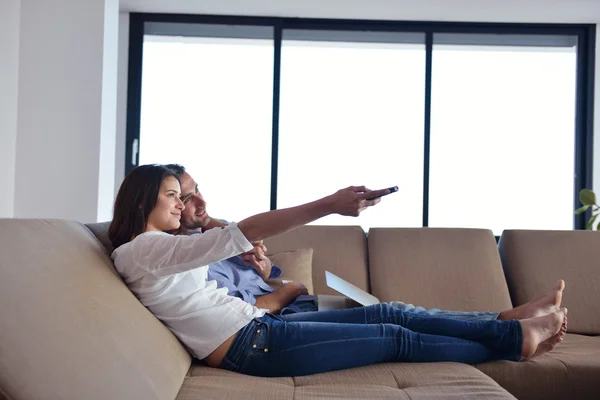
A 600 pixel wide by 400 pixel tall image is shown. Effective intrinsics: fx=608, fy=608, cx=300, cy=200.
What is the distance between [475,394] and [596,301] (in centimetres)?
130

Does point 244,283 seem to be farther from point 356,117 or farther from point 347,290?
point 356,117

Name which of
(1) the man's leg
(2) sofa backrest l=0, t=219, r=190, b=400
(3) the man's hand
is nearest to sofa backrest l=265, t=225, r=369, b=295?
(3) the man's hand

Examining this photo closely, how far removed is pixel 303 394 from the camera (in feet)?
4.63

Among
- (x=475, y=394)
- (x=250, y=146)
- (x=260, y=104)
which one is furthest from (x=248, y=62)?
(x=475, y=394)

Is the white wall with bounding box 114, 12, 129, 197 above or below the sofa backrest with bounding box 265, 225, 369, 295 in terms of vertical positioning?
above

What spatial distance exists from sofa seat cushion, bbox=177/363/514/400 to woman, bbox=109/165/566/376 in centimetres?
5

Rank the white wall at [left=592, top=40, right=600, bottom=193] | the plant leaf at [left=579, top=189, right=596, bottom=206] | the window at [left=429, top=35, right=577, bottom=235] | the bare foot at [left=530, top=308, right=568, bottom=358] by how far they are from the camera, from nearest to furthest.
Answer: the bare foot at [left=530, top=308, right=568, bottom=358], the plant leaf at [left=579, top=189, right=596, bottom=206], the white wall at [left=592, top=40, right=600, bottom=193], the window at [left=429, top=35, right=577, bottom=235]

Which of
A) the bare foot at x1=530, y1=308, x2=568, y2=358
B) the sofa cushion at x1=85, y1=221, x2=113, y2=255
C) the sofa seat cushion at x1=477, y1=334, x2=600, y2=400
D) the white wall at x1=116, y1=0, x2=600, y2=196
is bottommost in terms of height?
the sofa seat cushion at x1=477, y1=334, x2=600, y2=400

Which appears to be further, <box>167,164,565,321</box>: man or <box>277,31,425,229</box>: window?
<box>277,31,425,229</box>: window

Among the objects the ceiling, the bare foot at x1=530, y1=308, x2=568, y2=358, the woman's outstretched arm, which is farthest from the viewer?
the ceiling

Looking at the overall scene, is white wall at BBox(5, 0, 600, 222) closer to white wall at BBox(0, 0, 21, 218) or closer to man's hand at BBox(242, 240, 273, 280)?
white wall at BBox(0, 0, 21, 218)

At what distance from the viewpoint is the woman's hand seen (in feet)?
4.36

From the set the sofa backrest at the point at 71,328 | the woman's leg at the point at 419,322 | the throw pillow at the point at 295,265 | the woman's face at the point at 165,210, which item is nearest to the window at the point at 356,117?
the throw pillow at the point at 295,265

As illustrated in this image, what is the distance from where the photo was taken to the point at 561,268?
255 cm
